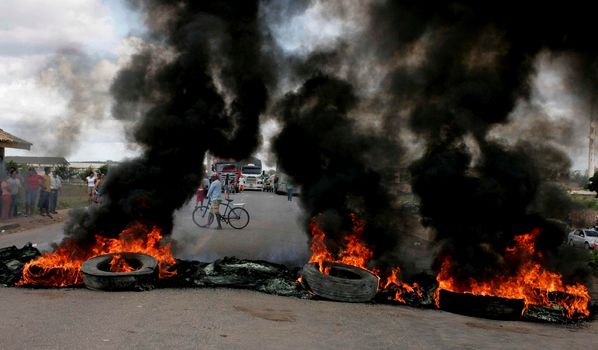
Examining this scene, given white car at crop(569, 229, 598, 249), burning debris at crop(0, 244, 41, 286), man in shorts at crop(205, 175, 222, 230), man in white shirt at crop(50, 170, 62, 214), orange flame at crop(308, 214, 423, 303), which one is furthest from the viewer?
white car at crop(569, 229, 598, 249)

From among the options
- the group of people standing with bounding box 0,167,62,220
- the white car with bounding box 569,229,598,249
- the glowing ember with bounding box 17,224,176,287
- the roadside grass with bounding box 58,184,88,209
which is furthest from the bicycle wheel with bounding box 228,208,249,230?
the white car with bounding box 569,229,598,249

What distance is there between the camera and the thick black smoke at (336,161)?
10.1m

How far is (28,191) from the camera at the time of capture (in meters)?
18.9

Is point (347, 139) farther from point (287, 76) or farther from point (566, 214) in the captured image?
point (566, 214)

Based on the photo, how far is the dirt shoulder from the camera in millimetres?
15477

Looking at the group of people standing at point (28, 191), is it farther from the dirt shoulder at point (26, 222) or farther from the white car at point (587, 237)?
the white car at point (587, 237)

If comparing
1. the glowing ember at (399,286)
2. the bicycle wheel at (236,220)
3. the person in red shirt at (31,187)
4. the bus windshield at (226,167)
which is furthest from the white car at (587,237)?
the bus windshield at (226,167)

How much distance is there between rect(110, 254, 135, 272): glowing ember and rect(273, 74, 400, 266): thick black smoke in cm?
360

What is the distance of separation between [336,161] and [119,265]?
4.91m

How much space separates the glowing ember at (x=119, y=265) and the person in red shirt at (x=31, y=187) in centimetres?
1139

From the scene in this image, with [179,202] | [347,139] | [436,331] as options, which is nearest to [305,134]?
[347,139]

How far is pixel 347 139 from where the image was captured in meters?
11.0

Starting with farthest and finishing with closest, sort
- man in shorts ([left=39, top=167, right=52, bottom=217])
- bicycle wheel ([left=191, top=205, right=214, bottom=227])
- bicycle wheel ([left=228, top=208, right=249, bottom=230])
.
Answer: man in shorts ([left=39, top=167, right=52, bottom=217]) → bicycle wheel ([left=191, top=205, right=214, bottom=227]) → bicycle wheel ([left=228, top=208, right=249, bottom=230])

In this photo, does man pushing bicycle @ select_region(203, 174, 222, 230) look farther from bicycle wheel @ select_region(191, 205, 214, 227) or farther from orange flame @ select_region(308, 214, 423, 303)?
orange flame @ select_region(308, 214, 423, 303)
